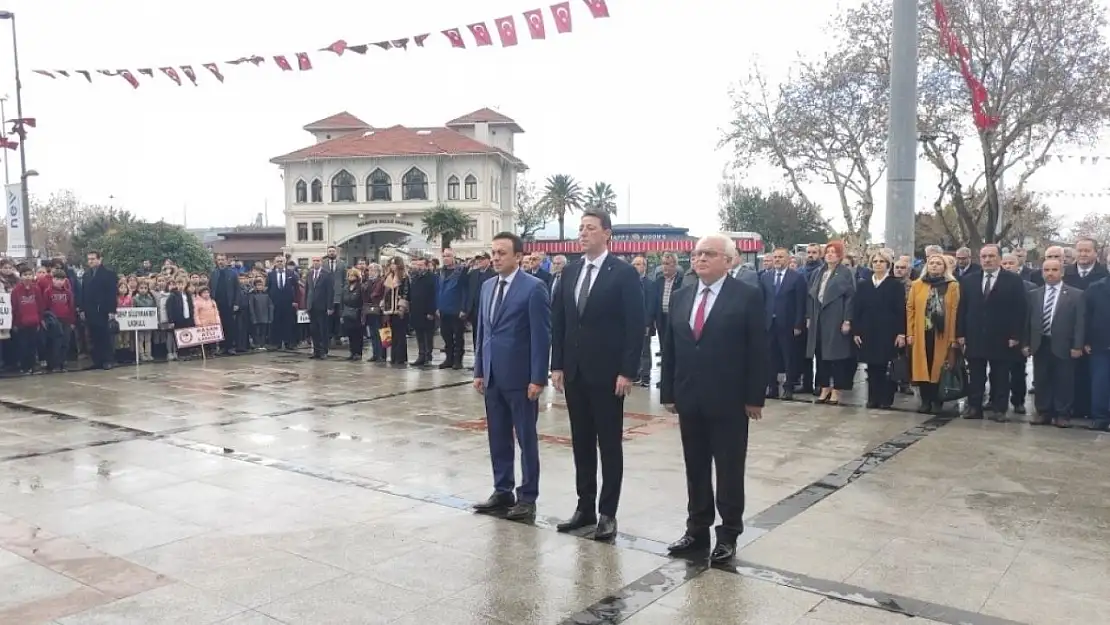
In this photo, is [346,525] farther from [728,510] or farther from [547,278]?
[547,278]

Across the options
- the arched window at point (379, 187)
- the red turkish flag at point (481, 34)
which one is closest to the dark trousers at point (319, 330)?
the red turkish flag at point (481, 34)

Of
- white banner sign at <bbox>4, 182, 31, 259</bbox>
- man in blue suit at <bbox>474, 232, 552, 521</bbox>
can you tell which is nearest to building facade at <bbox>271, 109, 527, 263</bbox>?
white banner sign at <bbox>4, 182, 31, 259</bbox>

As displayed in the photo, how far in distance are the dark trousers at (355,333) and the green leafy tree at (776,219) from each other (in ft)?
162

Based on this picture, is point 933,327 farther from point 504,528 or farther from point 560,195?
point 560,195

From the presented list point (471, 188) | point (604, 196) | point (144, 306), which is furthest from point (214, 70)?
point (604, 196)

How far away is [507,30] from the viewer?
11.9 meters

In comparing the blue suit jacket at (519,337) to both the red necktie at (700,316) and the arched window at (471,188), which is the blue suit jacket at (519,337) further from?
the arched window at (471,188)

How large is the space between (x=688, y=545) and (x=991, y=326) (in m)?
5.92

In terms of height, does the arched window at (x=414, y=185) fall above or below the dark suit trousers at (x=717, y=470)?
above

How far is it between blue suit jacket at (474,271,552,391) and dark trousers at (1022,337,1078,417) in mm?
6208

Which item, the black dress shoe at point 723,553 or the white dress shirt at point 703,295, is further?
the white dress shirt at point 703,295

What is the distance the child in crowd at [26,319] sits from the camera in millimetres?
13148

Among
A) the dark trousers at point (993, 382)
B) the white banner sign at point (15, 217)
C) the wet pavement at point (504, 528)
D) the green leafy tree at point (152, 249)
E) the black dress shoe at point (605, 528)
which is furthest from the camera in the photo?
the green leafy tree at point (152, 249)

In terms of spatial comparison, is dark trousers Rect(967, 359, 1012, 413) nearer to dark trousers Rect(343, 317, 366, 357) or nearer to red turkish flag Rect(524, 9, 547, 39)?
red turkish flag Rect(524, 9, 547, 39)
